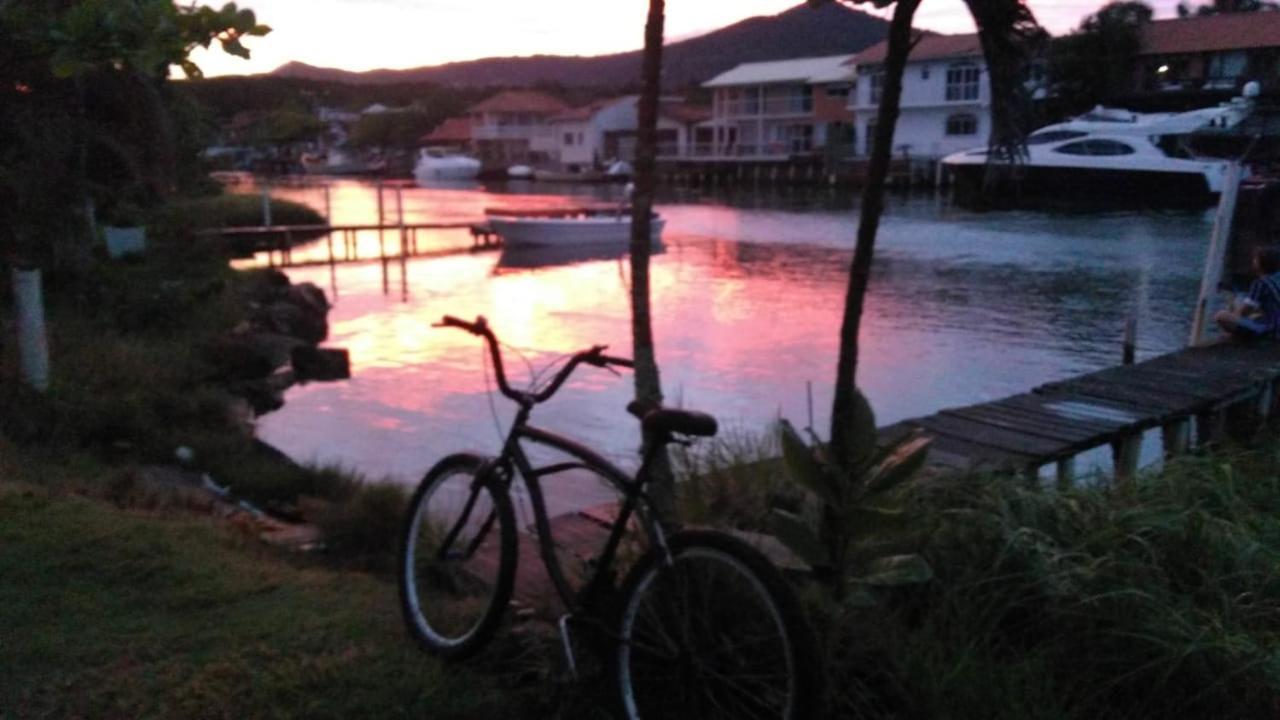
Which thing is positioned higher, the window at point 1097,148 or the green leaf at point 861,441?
the window at point 1097,148

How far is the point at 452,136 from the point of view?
105438 mm

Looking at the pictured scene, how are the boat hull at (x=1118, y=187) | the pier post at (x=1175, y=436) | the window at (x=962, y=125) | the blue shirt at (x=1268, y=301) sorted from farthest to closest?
1. the window at (x=962, y=125)
2. the boat hull at (x=1118, y=187)
3. the blue shirt at (x=1268, y=301)
4. the pier post at (x=1175, y=436)

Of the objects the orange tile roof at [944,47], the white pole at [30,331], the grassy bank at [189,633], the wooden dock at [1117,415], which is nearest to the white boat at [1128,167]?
the orange tile roof at [944,47]

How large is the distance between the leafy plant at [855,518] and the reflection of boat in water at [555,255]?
88.5ft

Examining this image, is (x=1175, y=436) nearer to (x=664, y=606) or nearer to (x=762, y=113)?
(x=664, y=606)

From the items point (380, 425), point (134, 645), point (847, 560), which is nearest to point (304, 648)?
point (134, 645)

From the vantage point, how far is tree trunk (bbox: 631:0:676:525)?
178 inches

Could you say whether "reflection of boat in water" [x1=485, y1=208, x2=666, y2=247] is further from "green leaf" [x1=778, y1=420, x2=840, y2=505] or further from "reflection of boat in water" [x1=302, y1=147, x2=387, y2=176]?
"reflection of boat in water" [x1=302, y1=147, x2=387, y2=176]

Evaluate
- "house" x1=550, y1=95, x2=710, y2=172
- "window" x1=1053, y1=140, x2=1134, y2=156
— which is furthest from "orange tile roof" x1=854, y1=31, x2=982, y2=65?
"house" x1=550, y1=95, x2=710, y2=172

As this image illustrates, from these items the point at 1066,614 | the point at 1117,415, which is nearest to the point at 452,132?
the point at 1117,415

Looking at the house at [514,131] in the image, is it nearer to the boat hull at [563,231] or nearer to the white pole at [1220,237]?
the boat hull at [563,231]

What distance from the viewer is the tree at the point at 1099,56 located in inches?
220

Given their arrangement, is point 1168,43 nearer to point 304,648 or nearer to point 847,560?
point 847,560

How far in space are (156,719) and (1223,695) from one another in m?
3.17
